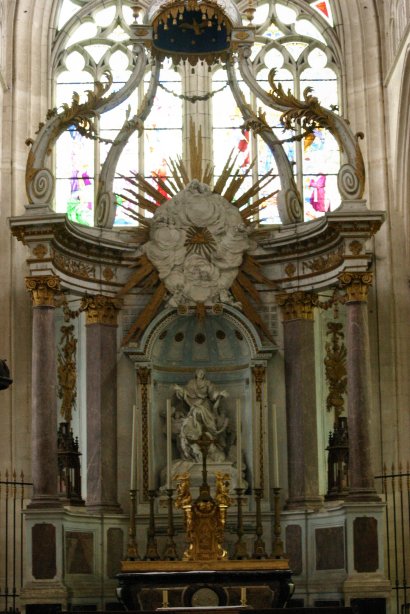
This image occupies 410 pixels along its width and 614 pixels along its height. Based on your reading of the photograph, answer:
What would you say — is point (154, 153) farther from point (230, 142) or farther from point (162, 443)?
point (162, 443)

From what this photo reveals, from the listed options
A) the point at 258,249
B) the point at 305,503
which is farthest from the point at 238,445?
the point at 258,249

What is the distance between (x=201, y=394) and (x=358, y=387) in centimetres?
262

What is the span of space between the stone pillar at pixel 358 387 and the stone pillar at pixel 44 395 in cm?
381

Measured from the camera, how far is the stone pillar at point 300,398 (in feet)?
65.4

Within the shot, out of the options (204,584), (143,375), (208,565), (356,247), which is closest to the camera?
(204,584)

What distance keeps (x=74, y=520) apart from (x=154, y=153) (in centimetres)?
655

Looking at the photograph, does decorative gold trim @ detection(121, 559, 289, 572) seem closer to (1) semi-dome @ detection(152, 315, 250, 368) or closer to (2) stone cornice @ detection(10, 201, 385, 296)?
(1) semi-dome @ detection(152, 315, 250, 368)

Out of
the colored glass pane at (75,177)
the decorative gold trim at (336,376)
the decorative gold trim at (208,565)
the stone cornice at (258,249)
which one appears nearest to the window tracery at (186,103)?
the colored glass pane at (75,177)

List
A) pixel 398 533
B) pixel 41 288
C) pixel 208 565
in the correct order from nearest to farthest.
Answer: pixel 208 565
pixel 41 288
pixel 398 533

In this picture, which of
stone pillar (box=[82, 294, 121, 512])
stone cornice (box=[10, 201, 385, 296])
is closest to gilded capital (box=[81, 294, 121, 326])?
stone pillar (box=[82, 294, 121, 512])

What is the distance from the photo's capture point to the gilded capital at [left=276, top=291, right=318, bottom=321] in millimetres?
20391

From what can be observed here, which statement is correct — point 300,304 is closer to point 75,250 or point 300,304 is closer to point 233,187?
point 233,187

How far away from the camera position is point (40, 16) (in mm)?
22797

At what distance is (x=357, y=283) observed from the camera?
63.3 ft
